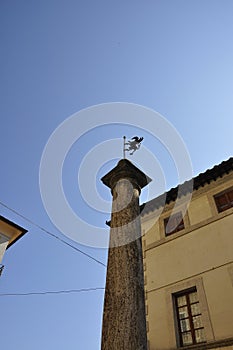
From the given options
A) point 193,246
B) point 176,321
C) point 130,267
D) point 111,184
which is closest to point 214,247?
point 193,246

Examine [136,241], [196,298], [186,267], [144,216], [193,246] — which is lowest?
[136,241]

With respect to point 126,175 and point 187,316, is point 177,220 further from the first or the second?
point 126,175

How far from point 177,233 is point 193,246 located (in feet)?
2.89

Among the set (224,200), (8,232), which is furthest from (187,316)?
(8,232)

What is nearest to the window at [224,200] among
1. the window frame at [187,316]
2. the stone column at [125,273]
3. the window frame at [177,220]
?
the window frame at [177,220]

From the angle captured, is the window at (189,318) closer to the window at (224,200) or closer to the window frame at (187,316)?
the window frame at (187,316)

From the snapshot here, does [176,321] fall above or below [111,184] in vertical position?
below

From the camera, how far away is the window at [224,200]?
953cm

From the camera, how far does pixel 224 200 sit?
32.1 ft

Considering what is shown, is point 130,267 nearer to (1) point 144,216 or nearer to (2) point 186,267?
(2) point 186,267

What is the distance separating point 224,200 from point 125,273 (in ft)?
22.9

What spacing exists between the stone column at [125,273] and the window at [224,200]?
17.5 feet

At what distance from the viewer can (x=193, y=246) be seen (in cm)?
931

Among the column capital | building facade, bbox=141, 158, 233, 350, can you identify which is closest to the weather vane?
the column capital
